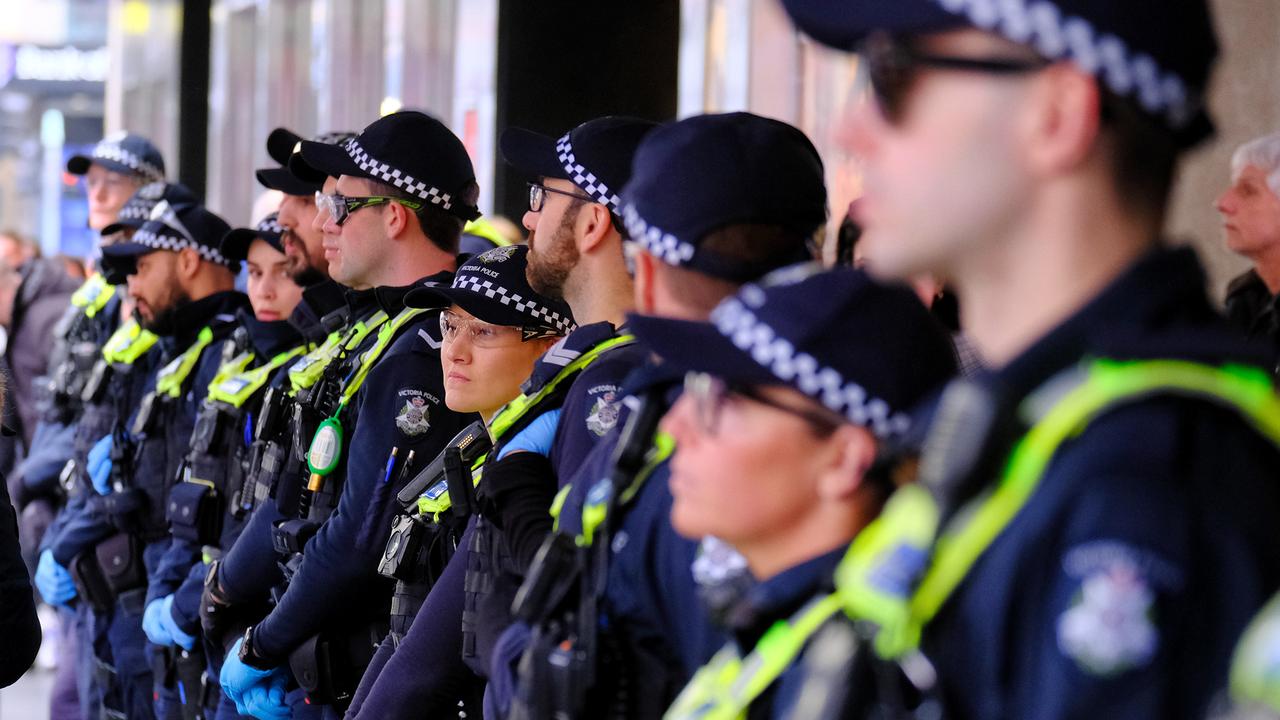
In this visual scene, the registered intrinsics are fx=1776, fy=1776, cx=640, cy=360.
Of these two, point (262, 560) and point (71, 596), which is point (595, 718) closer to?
point (262, 560)

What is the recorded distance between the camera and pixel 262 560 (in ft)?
15.4

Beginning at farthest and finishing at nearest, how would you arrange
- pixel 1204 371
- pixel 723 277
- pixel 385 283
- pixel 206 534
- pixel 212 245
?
1. pixel 212 245
2. pixel 206 534
3. pixel 385 283
4. pixel 723 277
5. pixel 1204 371

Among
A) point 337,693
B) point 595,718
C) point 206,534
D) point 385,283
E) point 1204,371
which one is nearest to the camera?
point 1204,371

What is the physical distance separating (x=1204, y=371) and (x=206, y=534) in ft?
14.7

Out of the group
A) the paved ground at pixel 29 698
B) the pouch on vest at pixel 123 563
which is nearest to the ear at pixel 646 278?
the pouch on vest at pixel 123 563

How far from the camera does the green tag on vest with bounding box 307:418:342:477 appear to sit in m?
4.33

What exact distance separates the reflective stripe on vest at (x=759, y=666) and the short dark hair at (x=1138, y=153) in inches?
19.5

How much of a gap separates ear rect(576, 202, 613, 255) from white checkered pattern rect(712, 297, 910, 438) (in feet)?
4.90

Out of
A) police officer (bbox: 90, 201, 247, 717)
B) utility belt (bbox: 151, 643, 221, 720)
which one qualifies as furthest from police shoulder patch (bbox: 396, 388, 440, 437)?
police officer (bbox: 90, 201, 247, 717)

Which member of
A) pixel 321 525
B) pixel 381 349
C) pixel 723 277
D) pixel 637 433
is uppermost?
pixel 723 277

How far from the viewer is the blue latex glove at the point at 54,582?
6.66 metres

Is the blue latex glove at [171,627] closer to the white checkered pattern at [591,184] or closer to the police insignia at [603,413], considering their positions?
the white checkered pattern at [591,184]

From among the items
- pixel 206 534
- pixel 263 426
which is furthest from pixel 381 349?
pixel 206 534

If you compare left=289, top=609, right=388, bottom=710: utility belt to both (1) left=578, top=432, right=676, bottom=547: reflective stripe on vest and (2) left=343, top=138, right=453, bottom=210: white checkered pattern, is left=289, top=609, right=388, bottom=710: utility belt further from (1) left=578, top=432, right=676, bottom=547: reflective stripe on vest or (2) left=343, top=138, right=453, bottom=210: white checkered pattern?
(1) left=578, top=432, right=676, bottom=547: reflective stripe on vest
